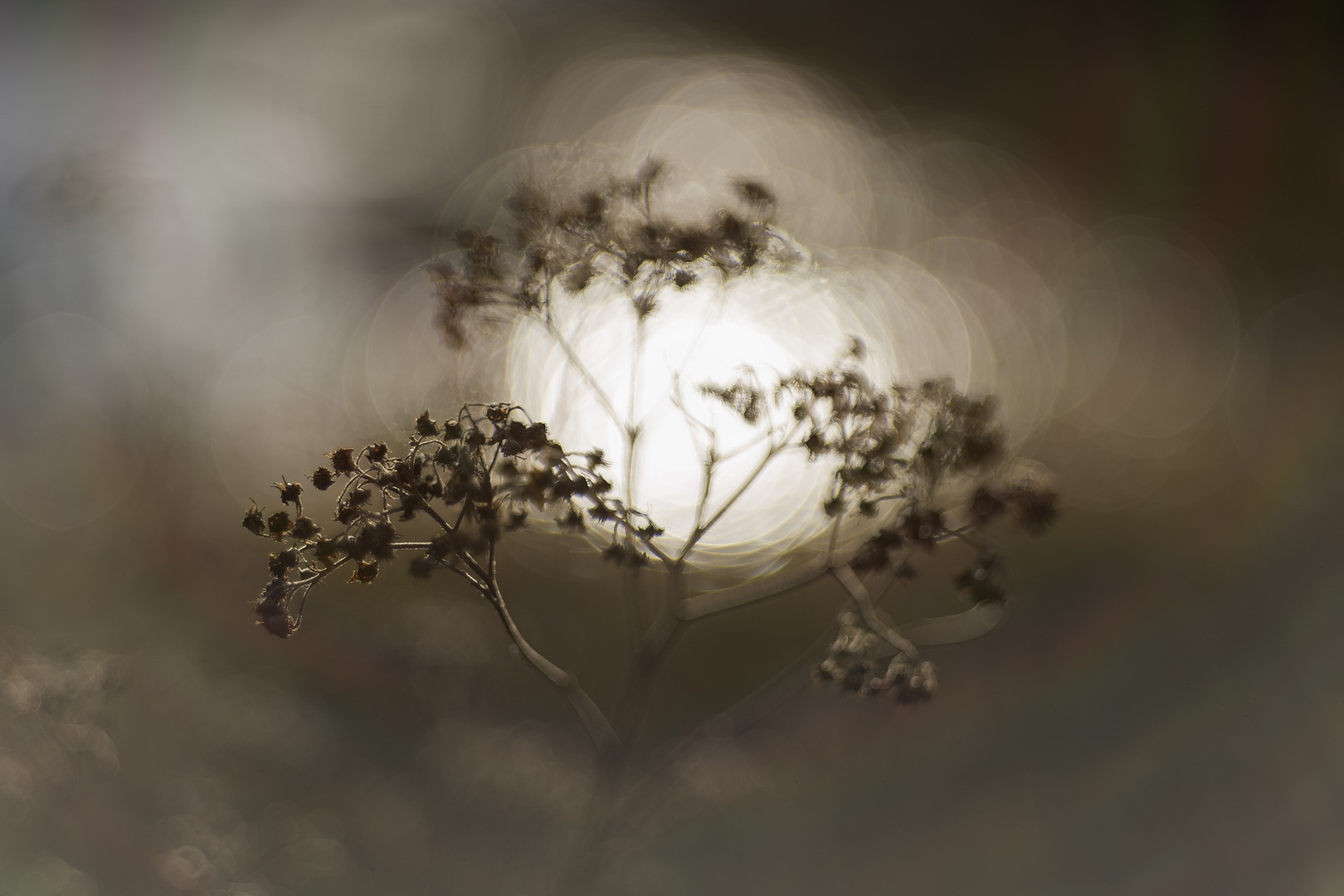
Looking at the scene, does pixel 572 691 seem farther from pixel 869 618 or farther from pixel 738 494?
pixel 869 618

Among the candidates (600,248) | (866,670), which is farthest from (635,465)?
(866,670)

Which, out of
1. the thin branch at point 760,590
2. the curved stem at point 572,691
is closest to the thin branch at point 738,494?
the thin branch at point 760,590

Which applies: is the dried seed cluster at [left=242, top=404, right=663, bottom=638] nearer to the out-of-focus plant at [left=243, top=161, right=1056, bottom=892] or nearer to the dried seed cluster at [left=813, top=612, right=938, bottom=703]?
the out-of-focus plant at [left=243, top=161, right=1056, bottom=892]

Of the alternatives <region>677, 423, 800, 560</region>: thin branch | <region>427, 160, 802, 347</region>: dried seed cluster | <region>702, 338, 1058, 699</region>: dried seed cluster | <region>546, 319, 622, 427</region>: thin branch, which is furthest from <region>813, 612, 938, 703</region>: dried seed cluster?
<region>427, 160, 802, 347</region>: dried seed cluster

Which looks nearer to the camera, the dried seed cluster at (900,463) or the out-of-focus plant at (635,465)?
the out-of-focus plant at (635,465)

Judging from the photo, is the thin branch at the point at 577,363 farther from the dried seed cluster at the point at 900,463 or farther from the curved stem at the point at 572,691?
the curved stem at the point at 572,691

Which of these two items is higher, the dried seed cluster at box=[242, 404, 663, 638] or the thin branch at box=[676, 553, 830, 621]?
the dried seed cluster at box=[242, 404, 663, 638]

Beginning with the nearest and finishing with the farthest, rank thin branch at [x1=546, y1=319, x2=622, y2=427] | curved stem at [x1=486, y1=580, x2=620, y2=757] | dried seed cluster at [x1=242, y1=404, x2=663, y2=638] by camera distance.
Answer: dried seed cluster at [x1=242, y1=404, x2=663, y2=638] < curved stem at [x1=486, y1=580, x2=620, y2=757] < thin branch at [x1=546, y1=319, x2=622, y2=427]

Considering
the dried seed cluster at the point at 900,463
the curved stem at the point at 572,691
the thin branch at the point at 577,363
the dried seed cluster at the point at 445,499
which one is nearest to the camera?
the dried seed cluster at the point at 445,499

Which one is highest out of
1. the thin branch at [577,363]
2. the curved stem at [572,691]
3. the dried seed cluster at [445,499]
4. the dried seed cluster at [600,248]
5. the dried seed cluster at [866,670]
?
the dried seed cluster at [600,248]
